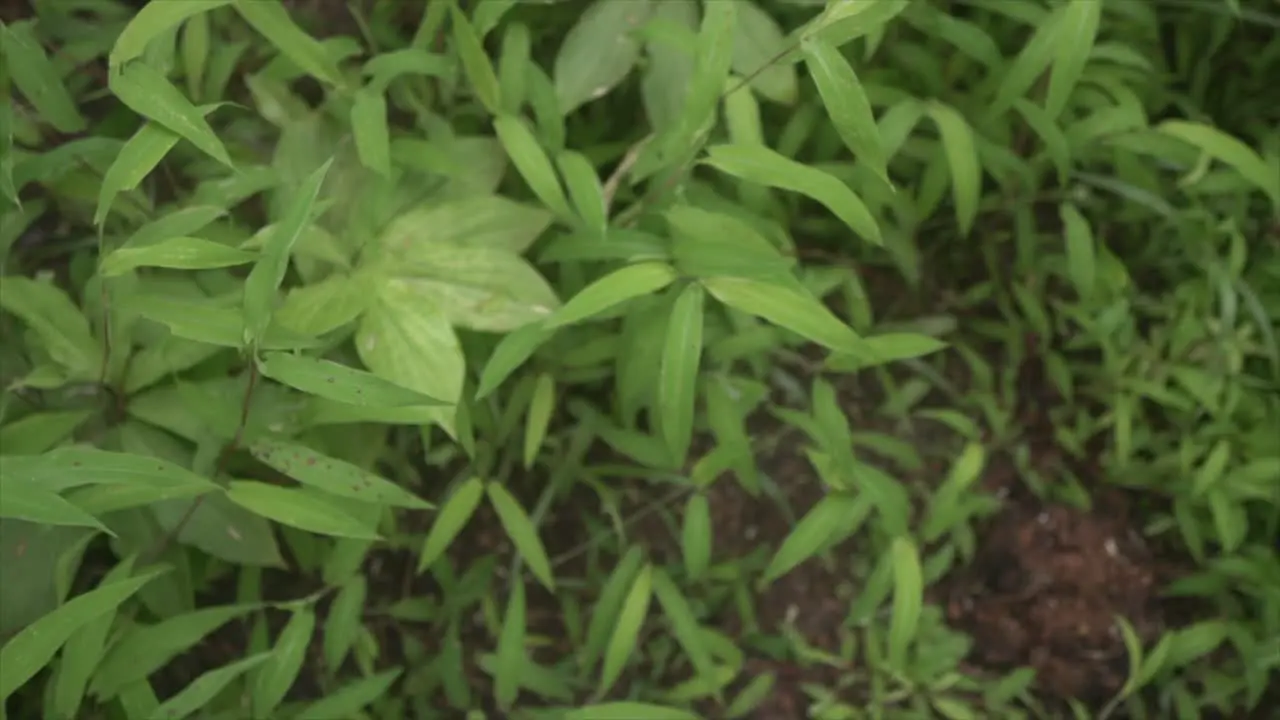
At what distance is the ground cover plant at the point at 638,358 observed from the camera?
871 mm

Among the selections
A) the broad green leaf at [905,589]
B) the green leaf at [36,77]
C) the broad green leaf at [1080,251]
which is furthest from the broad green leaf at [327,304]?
the broad green leaf at [1080,251]

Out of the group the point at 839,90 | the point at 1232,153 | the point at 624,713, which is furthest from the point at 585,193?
the point at 1232,153

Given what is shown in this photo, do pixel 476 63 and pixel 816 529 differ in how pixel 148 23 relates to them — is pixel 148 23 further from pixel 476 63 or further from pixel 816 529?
pixel 816 529

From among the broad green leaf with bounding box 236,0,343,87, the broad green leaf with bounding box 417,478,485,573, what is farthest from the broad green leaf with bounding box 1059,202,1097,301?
the broad green leaf with bounding box 236,0,343,87

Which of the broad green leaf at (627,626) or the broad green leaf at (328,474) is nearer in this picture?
the broad green leaf at (328,474)

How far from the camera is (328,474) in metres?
0.87

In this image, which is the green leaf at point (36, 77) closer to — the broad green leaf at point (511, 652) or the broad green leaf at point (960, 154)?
the broad green leaf at point (511, 652)

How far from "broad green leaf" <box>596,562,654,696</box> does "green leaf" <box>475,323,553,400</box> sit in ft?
0.99

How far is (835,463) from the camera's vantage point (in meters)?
1.01

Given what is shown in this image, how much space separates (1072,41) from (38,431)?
105cm

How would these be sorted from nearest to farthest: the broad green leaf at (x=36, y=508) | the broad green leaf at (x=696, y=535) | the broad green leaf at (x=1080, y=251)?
the broad green leaf at (x=36, y=508)
the broad green leaf at (x=696, y=535)
the broad green leaf at (x=1080, y=251)

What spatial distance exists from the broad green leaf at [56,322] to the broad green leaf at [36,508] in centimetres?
30

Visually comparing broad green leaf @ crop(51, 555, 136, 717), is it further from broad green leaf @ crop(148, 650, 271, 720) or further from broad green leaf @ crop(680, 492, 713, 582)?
broad green leaf @ crop(680, 492, 713, 582)

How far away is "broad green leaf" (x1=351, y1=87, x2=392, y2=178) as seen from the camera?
922 millimetres
